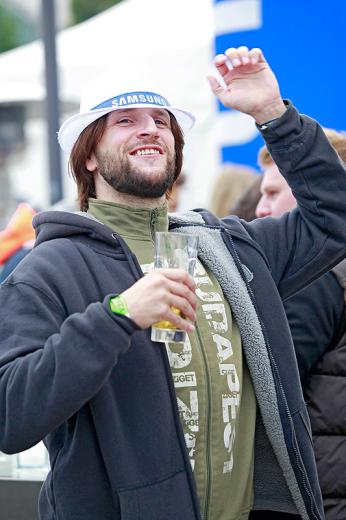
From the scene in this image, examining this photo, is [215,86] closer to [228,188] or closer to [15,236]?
[15,236]

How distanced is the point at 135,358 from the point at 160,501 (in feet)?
1.08

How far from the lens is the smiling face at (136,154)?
2494mm

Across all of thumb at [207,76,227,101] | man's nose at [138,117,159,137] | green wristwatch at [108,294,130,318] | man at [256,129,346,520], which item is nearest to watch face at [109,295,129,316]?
green wristwatch at [108,294,130,318]

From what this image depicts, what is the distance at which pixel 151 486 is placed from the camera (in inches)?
87.4

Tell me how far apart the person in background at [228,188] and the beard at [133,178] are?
3222 millimetres

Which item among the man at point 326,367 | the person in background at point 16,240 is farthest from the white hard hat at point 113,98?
the person in background at point 16,240

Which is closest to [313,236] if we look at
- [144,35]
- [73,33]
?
[144,35]

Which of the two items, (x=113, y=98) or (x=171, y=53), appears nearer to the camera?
(x=113, y=98)

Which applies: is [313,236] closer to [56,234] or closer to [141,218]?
[141,218]

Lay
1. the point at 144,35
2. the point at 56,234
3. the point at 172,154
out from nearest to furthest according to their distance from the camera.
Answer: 1. the point at 56,234
2. the point at 172,154
3. the point at 144,35

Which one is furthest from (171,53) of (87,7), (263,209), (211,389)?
(87,7)

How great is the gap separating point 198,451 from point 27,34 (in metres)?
28.3

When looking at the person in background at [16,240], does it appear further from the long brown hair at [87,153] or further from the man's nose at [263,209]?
the long brown hair at [87,153]

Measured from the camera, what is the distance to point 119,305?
81.4 inches
